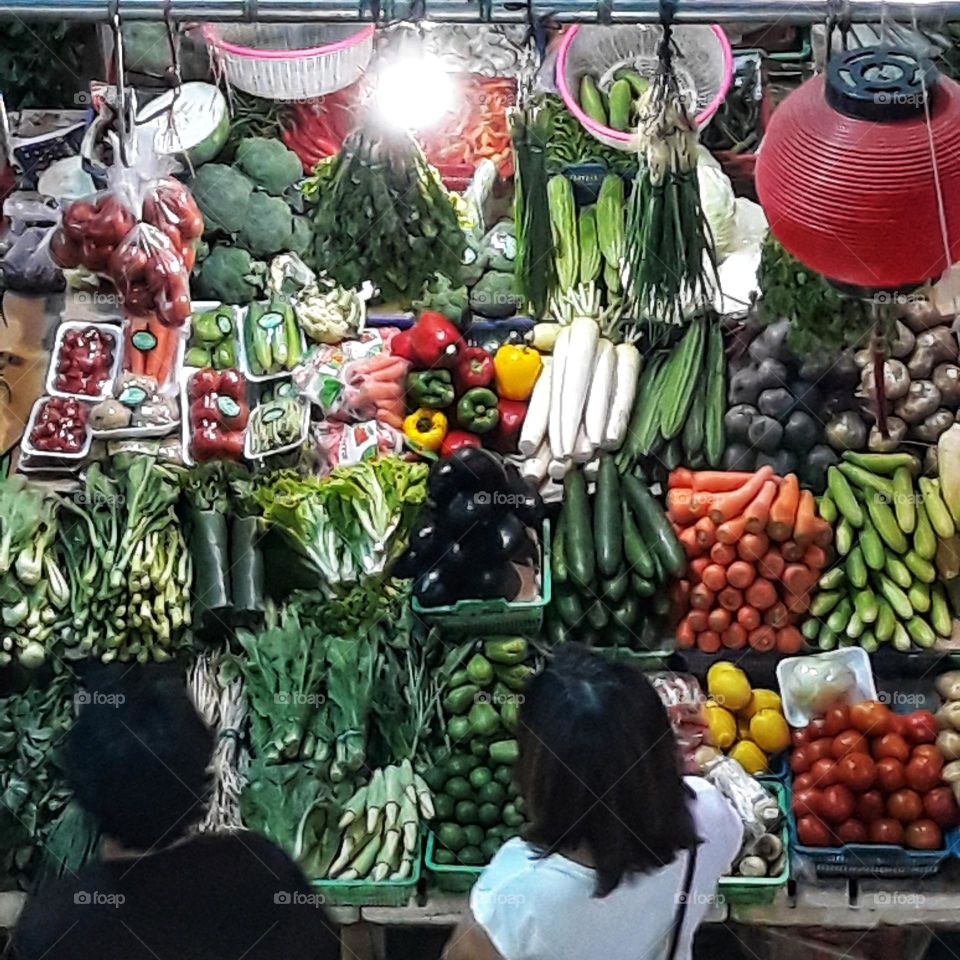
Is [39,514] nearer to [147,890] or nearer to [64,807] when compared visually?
[64,807]

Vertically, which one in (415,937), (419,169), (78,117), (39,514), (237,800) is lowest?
(415,937)

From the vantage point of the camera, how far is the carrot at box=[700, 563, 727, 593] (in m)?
4.95

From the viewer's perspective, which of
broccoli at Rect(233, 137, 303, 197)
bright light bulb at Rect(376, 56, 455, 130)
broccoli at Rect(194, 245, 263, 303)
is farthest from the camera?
broccoli at Rect(233, 137, 303, 197)

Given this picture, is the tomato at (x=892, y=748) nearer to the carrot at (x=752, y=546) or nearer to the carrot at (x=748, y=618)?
the carrot at (x=748, y=618)

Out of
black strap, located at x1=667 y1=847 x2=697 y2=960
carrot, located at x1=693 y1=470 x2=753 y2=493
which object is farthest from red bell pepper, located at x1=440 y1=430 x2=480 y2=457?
black strap, located at x1=667 y1=847 x2=697 y2=960

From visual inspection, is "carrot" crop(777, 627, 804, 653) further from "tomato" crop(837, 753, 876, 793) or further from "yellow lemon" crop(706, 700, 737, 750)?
"tomato" crop(837, 753, 876, 793)

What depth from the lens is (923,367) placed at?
5.29m

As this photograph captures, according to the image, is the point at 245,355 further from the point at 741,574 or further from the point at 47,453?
the point at 741,574

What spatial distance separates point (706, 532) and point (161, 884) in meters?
2.29

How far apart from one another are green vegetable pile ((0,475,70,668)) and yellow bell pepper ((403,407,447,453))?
43.4 inches

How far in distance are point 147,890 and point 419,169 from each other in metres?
1.91

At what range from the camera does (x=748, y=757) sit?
4.82 metres

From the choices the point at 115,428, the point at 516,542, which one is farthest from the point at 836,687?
the point at 115,428

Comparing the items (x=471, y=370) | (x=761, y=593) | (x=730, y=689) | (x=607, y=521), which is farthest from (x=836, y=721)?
(x=471, y=370)
